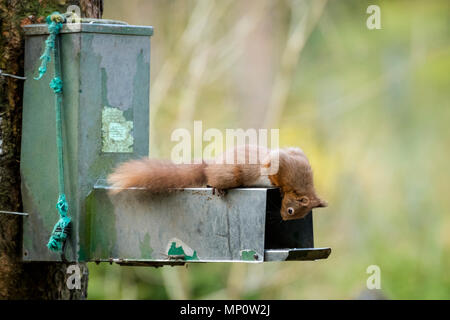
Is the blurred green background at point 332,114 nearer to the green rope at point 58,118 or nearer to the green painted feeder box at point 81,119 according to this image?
the green painted feeder box at point 81,119

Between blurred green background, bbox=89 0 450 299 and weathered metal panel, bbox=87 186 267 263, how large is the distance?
4348 mm

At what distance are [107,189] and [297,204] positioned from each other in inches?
33.0

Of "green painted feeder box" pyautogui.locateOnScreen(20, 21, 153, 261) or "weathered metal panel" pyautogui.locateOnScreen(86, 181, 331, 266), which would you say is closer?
"weathered metal panel" pyautogui.locateOnScreen(86, 181, 331, 266)

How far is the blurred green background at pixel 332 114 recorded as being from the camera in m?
8.00

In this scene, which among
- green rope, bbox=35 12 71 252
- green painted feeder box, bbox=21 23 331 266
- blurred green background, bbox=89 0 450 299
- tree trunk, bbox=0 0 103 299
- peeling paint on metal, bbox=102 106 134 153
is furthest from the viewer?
blurred green background, bbox=89 0 450 299

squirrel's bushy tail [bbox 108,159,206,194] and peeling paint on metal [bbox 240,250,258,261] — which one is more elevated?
squirrel's bushy tail [bbox 108,159,206,194]

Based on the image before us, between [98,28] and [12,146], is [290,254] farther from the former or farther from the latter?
[12,146]

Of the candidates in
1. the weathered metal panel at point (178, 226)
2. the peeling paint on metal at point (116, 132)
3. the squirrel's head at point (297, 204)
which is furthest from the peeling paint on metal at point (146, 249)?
the squirrel's head at point (297, 204)

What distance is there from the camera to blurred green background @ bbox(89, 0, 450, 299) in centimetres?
800

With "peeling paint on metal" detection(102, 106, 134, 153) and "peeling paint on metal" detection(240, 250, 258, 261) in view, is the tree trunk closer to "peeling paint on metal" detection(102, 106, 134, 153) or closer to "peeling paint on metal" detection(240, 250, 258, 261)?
"peeling paint on metal" detection(102, 106, 134, 153)

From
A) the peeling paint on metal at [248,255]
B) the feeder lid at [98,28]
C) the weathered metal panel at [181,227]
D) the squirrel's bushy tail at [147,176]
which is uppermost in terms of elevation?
the feeder lid at [98,28]

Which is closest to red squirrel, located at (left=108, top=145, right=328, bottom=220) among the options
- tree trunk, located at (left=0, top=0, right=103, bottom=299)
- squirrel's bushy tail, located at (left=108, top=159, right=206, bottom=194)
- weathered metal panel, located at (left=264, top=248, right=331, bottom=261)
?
squirrel's bushy tail, located at (left=108, top=159, right=206, bottom=194)

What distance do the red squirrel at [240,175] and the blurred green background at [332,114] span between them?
4.07 m

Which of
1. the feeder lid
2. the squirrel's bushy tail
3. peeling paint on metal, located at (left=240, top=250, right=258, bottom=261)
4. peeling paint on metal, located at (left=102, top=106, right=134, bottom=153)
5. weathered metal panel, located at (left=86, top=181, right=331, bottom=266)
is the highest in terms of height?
the feeder lid
